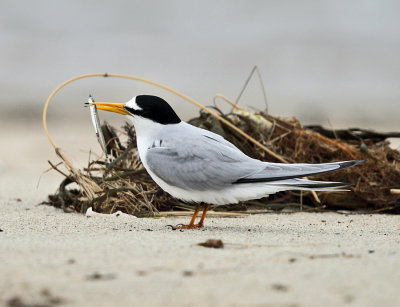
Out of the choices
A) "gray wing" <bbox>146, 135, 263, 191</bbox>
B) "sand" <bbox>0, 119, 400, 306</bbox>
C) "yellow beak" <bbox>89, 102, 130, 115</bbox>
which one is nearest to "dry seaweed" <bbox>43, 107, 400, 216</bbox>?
"sand" <bbox>0, 119, 400, 306</bbox>

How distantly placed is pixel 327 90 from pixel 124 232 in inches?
628

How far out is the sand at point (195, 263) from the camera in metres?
2.09

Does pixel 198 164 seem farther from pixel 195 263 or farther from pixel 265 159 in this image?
pixel 265 159

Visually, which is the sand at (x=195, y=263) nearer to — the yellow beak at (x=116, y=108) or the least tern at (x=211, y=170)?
the least tern at (x=211, y=170)

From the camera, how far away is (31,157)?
31.7 ft

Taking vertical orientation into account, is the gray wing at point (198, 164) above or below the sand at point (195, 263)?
above

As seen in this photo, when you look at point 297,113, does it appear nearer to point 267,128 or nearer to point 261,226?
point 267,128

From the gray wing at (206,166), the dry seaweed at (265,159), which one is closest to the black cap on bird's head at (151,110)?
the gray wing at (206,166)

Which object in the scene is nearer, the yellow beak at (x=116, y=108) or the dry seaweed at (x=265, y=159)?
the yellow beak at (x=116, y=108)

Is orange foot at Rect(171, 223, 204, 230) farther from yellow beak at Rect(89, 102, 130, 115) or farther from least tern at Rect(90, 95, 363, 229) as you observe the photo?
yellow beak at Rect(89, 102, 130, 115)

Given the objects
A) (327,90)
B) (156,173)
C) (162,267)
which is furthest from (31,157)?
(327,90)

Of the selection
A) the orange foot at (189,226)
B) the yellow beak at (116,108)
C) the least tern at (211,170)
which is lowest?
the orange foot at (189,226)

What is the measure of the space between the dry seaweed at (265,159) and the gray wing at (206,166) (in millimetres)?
645

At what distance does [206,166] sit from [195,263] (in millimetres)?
1193
